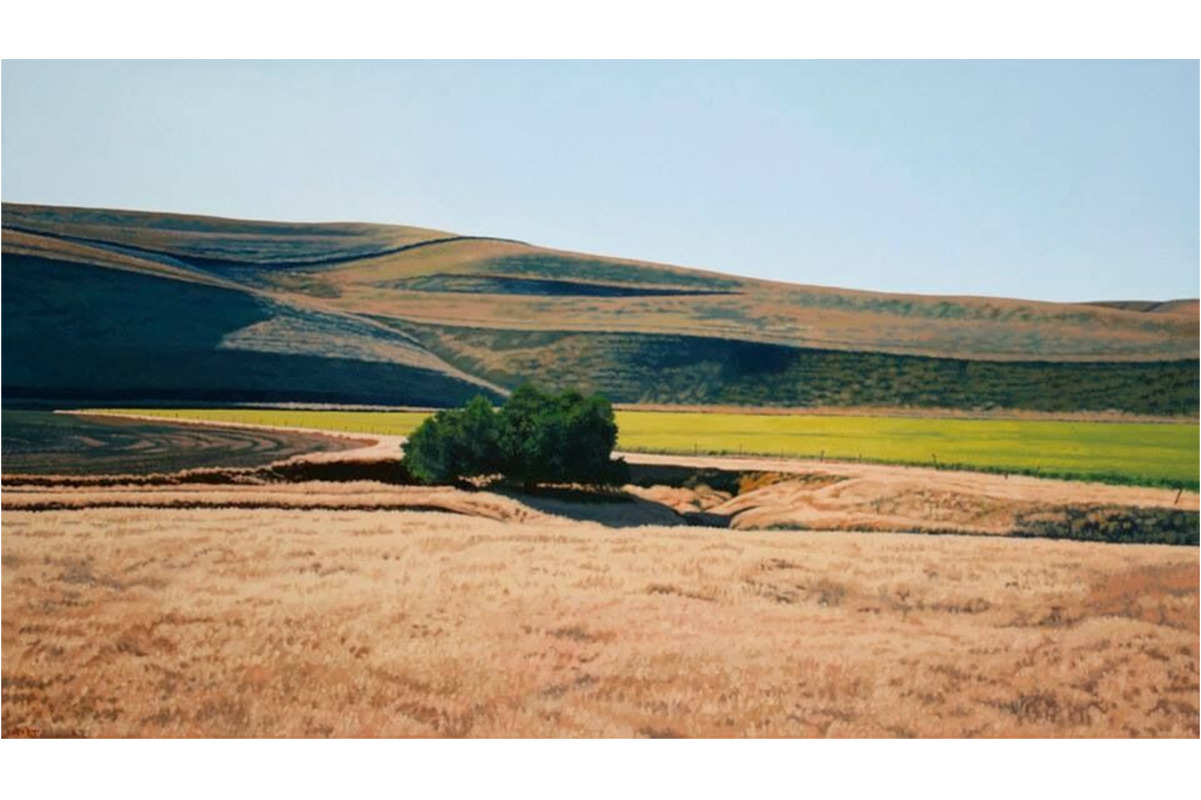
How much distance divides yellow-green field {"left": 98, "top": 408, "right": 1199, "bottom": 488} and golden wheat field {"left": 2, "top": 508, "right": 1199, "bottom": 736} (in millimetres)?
674

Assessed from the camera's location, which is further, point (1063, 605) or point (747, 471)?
point (747, 471)

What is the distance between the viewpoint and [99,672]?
452cm

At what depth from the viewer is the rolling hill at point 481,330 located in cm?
614

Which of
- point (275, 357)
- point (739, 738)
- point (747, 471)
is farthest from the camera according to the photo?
point (275, 357)

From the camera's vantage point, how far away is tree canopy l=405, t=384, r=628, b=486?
565 cm

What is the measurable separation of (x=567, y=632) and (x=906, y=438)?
2.78 meters

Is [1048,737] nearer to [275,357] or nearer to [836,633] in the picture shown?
[836,633]

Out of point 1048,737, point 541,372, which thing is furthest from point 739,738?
point 541,372

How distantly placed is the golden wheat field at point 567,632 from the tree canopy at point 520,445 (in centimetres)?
43

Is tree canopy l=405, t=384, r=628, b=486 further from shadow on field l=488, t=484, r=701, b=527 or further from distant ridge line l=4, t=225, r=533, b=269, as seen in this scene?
distant ridge line l=4, t=225, r=533, b=269

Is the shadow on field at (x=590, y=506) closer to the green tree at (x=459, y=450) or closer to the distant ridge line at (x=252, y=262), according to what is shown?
the green tree at (x=459, y=450)

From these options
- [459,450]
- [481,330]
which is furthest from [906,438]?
[481,330]

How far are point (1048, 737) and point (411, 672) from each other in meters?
2.79

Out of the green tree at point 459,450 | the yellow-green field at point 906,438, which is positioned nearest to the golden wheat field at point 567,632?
the green tree at point 459,450
